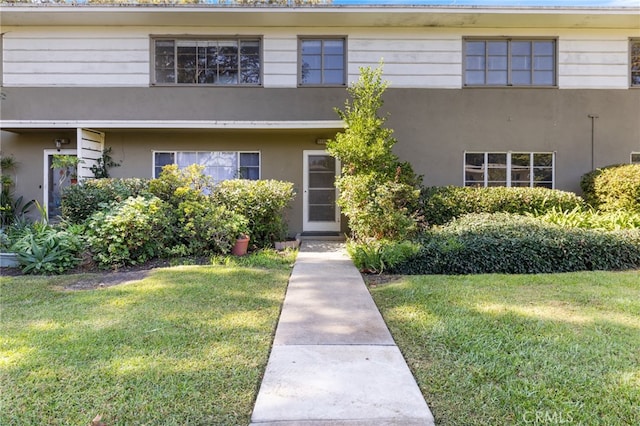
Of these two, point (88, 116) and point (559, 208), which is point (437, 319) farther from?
point (88, 116)

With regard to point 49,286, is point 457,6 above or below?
above

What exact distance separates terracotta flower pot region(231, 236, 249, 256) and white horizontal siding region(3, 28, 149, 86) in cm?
528

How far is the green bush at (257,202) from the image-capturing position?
7.96 metres

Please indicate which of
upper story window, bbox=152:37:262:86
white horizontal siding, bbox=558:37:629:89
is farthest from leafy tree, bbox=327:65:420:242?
white horizontal siding, bbox=558:37:629:89

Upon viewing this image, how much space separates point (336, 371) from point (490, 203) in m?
6.96

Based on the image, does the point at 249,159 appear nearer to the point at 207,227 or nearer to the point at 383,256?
the point at 207,227

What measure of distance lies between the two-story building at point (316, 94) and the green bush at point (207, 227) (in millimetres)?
2763

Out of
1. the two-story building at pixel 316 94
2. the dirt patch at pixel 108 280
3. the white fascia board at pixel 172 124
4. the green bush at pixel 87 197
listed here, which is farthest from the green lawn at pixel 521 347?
the green bush at pixel 87 197

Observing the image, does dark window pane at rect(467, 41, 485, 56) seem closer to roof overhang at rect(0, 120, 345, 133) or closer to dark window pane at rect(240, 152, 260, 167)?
roof overhang at rect(0, 120, 345, 133)

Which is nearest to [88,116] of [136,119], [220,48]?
[136,119]

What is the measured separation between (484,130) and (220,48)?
7.13m

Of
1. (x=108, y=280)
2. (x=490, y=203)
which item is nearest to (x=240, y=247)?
(x=108, y=280)

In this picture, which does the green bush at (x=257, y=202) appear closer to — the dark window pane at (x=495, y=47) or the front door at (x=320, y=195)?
the front door at (x=320, y=195)

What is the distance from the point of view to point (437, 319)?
13.1 feet
